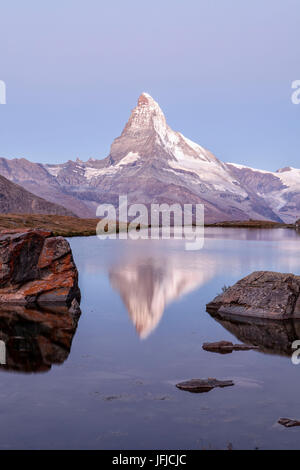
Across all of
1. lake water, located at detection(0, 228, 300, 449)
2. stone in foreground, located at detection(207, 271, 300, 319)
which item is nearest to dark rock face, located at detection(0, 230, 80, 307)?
lake water, located at detection(0, 228, 300, 449)

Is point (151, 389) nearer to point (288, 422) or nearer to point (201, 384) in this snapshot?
point (201, 384)

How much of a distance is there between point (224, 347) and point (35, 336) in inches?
336

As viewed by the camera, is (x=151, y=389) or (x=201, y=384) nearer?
(x=151, y=389)

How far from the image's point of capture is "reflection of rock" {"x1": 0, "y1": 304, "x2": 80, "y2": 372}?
21.0 m

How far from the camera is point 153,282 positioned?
150 feet

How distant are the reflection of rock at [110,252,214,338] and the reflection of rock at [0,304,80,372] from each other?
368 centimetres

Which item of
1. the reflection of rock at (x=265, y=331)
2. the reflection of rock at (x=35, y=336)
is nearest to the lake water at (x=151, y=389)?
the reflection of rock at (x=265, y=331)

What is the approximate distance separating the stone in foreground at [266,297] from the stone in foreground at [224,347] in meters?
5.78

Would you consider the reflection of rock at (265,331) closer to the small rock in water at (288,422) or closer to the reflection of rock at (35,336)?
the small rock in water at (288,422)

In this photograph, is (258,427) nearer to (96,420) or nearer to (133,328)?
(96,420)

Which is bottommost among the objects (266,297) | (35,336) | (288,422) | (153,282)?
(288,422)

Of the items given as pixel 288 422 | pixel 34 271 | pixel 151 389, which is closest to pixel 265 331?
pixel 151 389

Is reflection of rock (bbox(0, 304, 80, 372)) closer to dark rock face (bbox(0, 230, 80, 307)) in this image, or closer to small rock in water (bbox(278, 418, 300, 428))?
dark rock face (bbox(0, 230, 80, 307))

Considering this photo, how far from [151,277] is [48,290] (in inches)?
678
